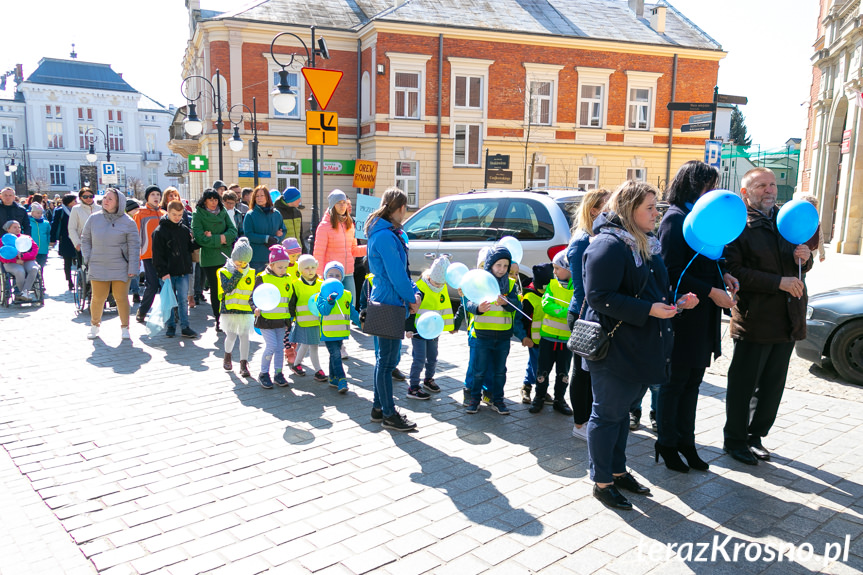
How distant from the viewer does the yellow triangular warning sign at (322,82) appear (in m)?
9.00

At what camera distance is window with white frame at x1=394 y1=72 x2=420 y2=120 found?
95.8ft

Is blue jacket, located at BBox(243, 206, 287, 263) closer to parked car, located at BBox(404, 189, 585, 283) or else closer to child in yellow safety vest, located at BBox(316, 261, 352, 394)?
parked car, located at BBox(404, 189, 585, 283)

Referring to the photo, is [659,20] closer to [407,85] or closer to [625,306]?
[407,85]

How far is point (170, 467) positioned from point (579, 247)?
333 cm

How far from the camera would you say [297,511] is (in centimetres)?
382

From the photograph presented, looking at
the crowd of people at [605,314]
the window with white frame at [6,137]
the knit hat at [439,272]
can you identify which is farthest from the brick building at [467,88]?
the window with white frame at [6,137]

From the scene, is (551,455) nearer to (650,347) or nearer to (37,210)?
(650,347)

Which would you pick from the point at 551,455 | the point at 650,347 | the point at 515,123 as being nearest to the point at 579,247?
the point at 650,347

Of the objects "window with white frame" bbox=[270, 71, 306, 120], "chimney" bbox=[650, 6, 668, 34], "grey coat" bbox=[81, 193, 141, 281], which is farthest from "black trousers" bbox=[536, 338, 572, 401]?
"chimney" bbox=[650, 6, 668, 34]

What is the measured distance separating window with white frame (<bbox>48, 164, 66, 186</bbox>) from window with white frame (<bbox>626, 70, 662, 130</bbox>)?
2652 inches

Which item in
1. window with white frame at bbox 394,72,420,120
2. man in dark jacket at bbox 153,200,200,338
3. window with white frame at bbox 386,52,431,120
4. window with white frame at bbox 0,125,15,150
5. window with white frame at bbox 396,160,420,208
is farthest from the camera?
window with white frame at bbox 0,125,15,150

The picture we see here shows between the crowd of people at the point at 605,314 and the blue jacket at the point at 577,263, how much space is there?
1 centimetres

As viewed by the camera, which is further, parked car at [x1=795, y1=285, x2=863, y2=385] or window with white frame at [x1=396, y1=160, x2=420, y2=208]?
window with white frame at [x1=396, y1=160, x2=420, y2=208]

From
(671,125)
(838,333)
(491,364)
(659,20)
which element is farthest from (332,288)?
(659,20)
